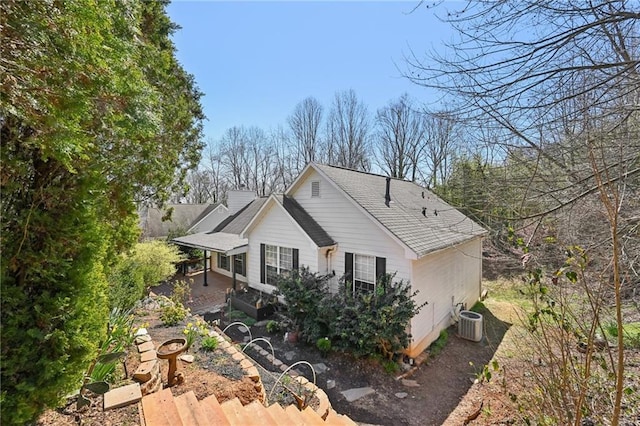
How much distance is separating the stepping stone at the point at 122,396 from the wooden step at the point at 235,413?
3.29ft

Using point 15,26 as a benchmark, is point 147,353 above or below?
below

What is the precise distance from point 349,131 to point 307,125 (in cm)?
501

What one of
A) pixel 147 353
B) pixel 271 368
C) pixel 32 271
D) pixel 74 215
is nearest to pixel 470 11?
pixel 74 215

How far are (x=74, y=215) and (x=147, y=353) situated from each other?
267cm

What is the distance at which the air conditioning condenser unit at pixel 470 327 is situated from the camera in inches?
377

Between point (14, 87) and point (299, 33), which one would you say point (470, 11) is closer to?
point (14, 87)

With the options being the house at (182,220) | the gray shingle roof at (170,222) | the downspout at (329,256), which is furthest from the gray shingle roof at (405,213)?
the gray shingle roof at (170,222)

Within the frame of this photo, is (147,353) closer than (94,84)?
No

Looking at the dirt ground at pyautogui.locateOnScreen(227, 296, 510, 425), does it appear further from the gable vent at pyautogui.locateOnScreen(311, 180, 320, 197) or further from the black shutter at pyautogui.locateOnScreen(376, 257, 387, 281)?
the gable vent at pyautogui.locateOnScreen(311, 180, 320, 197)

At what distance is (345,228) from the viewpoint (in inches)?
391

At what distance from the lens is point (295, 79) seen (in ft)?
47.9

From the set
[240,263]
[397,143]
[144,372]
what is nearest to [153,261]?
[240,263]

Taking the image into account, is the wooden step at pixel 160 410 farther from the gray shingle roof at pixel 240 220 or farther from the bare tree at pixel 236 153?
the bare tree at pixel 236 153

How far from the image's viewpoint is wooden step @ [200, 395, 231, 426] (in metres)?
3.11
